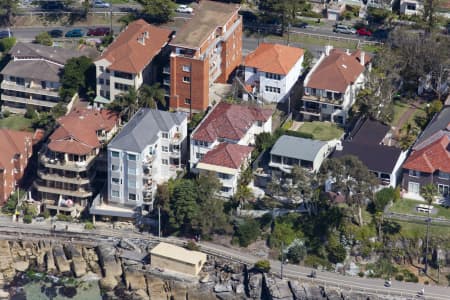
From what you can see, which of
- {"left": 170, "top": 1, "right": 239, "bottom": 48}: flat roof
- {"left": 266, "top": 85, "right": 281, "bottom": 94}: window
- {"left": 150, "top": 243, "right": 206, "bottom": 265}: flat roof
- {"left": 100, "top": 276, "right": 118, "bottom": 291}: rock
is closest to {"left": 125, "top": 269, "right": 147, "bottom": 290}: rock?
{"left": 100, "top": 276, "right": 118, "bottom": 291}: rock

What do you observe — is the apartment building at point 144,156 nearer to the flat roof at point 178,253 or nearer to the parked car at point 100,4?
the flat roof at point 178,253

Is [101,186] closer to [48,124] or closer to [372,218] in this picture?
[48,124]

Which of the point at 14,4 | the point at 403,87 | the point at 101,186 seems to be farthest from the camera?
the point at 14,4

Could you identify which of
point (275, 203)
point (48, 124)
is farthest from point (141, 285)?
point (48, 124)

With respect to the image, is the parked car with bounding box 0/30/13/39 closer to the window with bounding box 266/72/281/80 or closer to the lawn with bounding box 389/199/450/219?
the window with bounding box 266/72/281/80

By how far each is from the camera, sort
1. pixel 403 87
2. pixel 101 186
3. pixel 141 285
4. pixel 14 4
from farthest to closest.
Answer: pixel 14 4 < pixel 403 87 < pixel 101 186 < pixel 141 285

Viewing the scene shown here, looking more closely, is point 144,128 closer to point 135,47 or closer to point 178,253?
point 178,253

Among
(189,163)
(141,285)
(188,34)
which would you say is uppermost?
(188,34)
